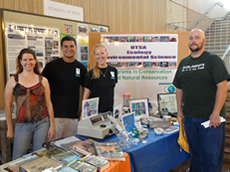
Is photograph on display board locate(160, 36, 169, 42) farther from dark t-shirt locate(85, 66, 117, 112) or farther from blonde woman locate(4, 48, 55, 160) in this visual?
blonde woman locate(4, 48, 55, 160)

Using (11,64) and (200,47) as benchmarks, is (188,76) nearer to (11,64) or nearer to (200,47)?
(200,47)

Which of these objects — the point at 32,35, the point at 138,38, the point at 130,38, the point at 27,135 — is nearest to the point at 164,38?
the point at 138,38

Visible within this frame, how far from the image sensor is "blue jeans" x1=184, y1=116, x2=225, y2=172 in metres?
1.91

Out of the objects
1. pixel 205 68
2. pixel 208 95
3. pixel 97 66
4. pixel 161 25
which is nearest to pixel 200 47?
pixel 205 68

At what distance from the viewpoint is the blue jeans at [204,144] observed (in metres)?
1.91

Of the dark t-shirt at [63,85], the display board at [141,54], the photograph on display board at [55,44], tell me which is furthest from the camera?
the display board at [141,54]

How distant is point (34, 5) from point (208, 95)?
245 centimetres

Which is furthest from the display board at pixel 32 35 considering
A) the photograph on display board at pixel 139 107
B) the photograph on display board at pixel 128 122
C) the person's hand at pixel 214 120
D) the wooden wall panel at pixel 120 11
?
the person's hand at pixel 214 120

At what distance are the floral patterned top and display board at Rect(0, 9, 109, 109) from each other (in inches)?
39.9

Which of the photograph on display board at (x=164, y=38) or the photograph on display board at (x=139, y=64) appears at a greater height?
the photograph on display board at (x=164, y=38)

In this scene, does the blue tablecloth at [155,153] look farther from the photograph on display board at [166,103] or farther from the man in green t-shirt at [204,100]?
the photograph on display board at [166,103]

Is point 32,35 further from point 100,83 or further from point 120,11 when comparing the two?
point 120,11

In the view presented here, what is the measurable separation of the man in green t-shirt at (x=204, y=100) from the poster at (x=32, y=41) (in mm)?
1887

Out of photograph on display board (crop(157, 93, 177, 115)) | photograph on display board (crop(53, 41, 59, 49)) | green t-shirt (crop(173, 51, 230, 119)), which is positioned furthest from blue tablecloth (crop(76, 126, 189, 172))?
photograph on display board (crop(53, 41, 59, 49))
